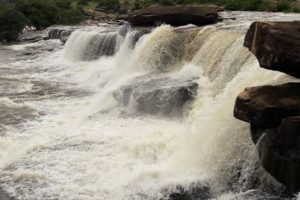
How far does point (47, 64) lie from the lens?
26297mm

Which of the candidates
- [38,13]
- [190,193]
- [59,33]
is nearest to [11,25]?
[38,13]

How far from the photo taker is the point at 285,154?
343 inches

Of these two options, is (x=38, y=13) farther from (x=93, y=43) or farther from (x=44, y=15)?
(x=93, y=43)

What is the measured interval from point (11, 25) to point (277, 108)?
28.7 meters

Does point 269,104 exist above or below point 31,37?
above

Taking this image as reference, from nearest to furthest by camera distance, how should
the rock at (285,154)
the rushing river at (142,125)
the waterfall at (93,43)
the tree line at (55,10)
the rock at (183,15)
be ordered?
the rock at (285,154), the rushing river at (142,125), the rock at (183,15), the waterfall at (93,43), the tree line at (55,10)

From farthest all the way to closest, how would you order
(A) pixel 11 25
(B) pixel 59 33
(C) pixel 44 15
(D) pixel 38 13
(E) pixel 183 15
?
1. (C) pixel 44 15
2. (D) pixel 38 13
3. (A) pixel 11 25
4. (B) pixel 59 33
5. (E) pixel 183 15

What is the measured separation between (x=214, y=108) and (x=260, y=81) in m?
1.20

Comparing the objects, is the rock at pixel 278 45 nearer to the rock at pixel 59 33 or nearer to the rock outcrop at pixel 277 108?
the rock outcrop at pixel 277 108

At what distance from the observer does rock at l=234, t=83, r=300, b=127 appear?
29.8ft

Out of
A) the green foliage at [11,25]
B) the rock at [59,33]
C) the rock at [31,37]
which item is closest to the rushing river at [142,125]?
the rock at [59,33]

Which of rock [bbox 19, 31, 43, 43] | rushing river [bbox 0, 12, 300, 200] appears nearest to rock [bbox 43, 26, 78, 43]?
rock [bbox 19, 31, 43, 43]

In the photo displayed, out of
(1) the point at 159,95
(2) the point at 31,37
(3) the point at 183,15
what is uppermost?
(3) the point at 183,15

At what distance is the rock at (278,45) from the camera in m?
8.96
